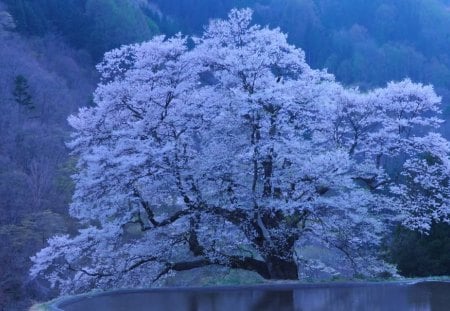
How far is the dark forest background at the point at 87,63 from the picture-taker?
90.0 ft

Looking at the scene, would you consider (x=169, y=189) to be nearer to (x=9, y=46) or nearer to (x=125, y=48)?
(x=125, y=48)

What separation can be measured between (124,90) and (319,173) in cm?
521

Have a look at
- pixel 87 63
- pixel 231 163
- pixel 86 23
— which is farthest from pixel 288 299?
pixel 86 23

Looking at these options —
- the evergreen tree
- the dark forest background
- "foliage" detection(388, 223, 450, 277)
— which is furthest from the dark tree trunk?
the evergreen tree

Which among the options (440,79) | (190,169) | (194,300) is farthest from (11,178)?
(440,79)

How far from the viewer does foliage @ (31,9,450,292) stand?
1366 cm

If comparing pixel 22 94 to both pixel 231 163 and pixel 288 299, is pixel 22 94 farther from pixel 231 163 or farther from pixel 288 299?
pixel 288 299

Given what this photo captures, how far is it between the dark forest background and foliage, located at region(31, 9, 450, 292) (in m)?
5.80

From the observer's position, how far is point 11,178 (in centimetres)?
3381

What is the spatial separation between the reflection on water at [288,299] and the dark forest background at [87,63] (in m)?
8.78

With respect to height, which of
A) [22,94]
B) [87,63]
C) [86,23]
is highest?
[86,23]

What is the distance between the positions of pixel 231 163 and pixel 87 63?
192 ft

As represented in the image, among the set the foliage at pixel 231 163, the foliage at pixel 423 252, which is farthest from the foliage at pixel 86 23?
the foliage at pixel 231 163

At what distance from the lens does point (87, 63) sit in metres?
68.9
